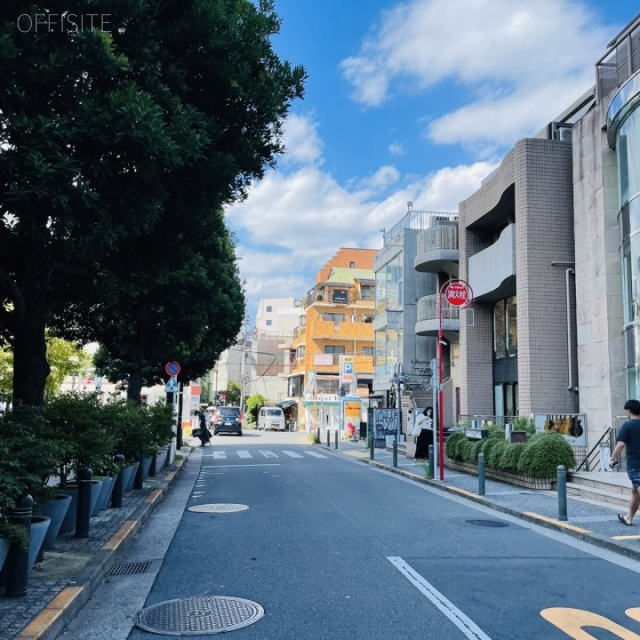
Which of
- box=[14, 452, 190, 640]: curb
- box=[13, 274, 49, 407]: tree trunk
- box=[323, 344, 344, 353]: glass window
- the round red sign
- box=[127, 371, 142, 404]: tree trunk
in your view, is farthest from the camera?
box=[323, 344, 344, 353]: glass window

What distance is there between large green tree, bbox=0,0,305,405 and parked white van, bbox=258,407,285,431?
47.6m

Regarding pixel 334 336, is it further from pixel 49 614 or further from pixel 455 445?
pixel 49 614

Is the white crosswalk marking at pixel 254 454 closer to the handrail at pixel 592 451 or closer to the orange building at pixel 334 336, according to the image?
the handrail at pixel 592 451

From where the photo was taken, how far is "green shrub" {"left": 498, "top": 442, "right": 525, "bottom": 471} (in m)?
14.7

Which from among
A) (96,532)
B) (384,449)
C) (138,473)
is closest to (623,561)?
(96,532)

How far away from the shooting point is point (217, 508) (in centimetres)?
1163

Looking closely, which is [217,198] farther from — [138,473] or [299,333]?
[299,333]

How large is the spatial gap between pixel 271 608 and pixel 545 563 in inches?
139

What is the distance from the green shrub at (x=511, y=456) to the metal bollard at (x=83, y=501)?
980cm

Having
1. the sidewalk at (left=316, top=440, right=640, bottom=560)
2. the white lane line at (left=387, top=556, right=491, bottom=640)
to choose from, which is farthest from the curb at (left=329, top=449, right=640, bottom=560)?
the white lane line at (left=387, top=556, right=491, bottom=640)

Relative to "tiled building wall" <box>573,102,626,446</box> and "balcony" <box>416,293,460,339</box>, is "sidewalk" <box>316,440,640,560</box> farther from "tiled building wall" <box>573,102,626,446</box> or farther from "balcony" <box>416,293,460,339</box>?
"balcony" <box>416,293,460,339</box>

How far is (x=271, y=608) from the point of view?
573cm

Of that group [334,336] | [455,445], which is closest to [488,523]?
[455,445]

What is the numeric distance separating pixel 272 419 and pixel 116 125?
168 ft
